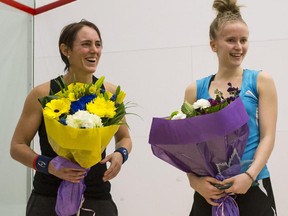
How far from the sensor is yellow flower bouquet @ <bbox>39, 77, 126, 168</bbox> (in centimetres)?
157

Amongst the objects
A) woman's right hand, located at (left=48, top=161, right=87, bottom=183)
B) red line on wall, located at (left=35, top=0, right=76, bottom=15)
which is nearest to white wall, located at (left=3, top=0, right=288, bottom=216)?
red line on wall, located at (left=35, top=0, right=76, bottom=15)

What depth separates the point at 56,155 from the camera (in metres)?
1.88

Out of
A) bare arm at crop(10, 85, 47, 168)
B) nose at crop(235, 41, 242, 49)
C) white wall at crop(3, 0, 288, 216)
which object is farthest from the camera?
white wall at crop(3, 0, 288, 216)

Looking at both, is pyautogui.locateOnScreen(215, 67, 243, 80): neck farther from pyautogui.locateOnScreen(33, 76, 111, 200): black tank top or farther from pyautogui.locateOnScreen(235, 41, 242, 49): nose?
pyautogui.locateOnScreen(33, 76, 111, 200): black tank top

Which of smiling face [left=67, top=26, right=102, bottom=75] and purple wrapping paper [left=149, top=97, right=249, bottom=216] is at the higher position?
smiling face [left=67, top=26, right=102, bottom=75]

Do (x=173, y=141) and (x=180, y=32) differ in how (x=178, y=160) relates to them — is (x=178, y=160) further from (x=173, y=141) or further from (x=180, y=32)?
(x=180, y=32)

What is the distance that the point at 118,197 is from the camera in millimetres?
3219

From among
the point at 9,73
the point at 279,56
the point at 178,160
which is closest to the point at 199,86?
the point at 178,160

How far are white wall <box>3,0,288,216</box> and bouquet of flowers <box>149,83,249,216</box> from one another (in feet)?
4.65

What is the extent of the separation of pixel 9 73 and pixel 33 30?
0.43m

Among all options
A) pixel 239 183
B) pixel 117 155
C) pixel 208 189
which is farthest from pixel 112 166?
pixel 239 183

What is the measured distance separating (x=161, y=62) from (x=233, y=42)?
4.63 ft

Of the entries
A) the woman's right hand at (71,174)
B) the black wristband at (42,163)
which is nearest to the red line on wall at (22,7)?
the black wristband at (42,163)

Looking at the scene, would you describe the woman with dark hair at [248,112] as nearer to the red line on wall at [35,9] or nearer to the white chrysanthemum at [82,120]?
the white chrysanthemum at [82,120]
